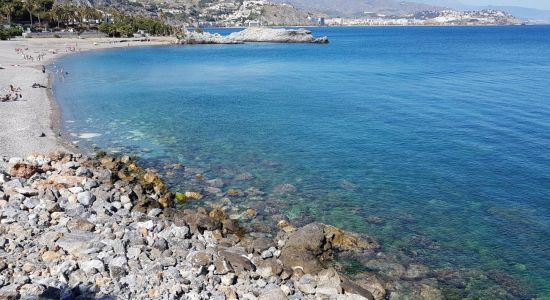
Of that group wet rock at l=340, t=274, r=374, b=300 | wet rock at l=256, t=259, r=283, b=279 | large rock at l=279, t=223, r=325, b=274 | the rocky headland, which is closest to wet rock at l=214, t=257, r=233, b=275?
wet rock at l=256, t=259, r=283, b=279

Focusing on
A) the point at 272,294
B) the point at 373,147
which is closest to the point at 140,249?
the point at 272,294

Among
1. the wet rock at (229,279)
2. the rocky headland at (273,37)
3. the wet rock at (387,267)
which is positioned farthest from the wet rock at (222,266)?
the rocky headland at (273,37)

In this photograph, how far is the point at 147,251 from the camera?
16.7 metres

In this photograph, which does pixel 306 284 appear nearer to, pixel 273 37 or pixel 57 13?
pixel 57 13

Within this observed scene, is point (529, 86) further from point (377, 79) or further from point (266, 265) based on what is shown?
point (266, 265)

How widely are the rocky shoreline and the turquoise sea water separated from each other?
298 cm

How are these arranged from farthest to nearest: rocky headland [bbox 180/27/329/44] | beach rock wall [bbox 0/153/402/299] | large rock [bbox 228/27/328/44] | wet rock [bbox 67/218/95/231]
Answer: large rock [bbox 228/27/328/44] < rocky headland [bbox 180/27/329/44] < wet rock [bbox 67/218/95/231] < beach rock wall [bbox 0/153/402/299]

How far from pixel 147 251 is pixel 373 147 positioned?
68.9ft

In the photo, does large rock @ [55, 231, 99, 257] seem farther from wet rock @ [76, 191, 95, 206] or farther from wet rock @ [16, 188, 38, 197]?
wet rock @ [16, 188, 38, 197]

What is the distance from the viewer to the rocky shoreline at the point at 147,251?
46.8 ft

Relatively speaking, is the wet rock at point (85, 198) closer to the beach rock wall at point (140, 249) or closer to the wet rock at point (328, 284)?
the beach rock wall at point (140, 249)

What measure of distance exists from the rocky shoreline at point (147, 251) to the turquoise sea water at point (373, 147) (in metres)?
2.98

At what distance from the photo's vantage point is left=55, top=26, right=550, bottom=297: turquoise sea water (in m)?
20.6

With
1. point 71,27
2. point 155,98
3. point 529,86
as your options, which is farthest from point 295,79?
point 71,27
